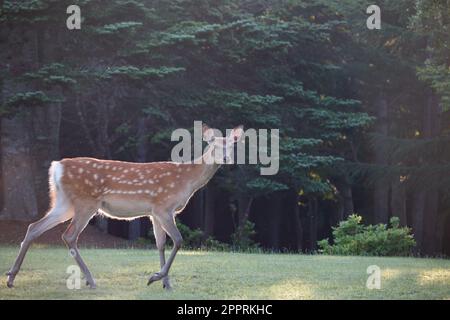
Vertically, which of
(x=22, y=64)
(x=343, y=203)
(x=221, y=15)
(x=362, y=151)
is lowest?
(x=343, y=203)

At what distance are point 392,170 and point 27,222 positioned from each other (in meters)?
10.8

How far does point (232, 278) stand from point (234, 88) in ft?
42.9

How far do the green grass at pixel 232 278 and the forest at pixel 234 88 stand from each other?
20.2 feet

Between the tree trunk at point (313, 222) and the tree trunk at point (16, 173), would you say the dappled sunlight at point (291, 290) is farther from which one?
the tree trunk at point (313, 222)

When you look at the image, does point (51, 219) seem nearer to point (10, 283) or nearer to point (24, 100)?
point (10, 283)

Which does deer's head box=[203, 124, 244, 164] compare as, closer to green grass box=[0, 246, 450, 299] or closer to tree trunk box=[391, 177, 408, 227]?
green grass box=[0, 246, 450, 299]

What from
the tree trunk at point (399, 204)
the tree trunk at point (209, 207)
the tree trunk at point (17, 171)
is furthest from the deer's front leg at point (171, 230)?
the tree trunk at point (399, 204)

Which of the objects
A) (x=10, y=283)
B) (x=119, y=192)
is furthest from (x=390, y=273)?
(x=10, y=283)

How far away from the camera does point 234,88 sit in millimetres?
22750

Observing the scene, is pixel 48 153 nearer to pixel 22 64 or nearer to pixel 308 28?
pixel 22 64

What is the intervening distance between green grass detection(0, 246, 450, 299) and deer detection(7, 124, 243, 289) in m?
0.59

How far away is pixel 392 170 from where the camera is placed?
81.9 feet
